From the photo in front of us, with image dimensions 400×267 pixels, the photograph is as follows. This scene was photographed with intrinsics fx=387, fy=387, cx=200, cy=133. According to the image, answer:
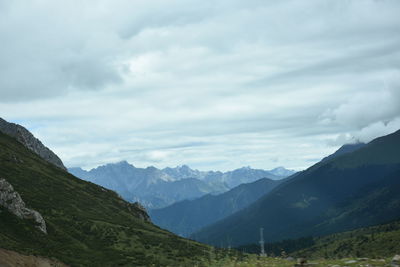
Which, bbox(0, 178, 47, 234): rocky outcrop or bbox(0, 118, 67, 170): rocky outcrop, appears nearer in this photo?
bbox(0, 178, 47, 234): rocky outcrop

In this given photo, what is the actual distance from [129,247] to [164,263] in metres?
10.8

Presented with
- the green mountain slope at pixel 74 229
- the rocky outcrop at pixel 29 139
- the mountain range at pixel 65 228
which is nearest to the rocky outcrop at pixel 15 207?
the mountain range at pixel 65 228

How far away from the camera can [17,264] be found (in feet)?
135

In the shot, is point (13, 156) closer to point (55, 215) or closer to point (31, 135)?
point (55, 215)

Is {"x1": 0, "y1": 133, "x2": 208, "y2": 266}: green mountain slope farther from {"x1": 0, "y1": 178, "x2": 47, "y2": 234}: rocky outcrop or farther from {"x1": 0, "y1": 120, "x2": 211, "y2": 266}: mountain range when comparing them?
{"x1": 0, "y1": 178, "x2": 47, "y2": 234}: rocky outcrop

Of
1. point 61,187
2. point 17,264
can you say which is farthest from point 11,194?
point 61,187

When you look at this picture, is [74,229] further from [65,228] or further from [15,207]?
[15,207]

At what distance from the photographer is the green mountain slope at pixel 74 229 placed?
195ft

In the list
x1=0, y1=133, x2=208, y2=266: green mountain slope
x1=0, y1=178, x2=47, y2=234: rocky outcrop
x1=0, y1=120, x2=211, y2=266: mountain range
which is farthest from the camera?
x1=0, y1=178, x2=47, y2=234: rocky outcrop

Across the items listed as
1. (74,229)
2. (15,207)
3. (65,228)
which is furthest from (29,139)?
(15,207)

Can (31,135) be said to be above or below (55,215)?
above

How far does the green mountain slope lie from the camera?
59312 millimetres

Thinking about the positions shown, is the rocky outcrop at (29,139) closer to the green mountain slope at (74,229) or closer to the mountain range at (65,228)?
the green mountain slope at (74,229)

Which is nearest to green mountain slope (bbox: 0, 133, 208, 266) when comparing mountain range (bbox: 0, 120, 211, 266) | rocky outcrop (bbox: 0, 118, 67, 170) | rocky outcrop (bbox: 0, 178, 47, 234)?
mountain range (bbox: 0, 120, 211, 266)
